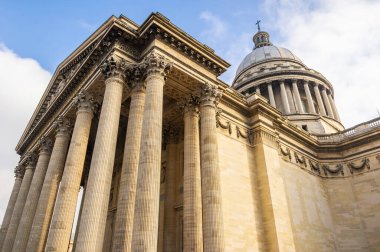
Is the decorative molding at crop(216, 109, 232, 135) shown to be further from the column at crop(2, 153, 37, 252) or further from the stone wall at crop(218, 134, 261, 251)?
the column at crop(2, 153, 37, 252)

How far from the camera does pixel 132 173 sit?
44.9 feet

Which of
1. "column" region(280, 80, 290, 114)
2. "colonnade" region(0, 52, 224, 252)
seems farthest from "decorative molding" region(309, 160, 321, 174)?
"colonnade" region(0, 52, 224, 252)

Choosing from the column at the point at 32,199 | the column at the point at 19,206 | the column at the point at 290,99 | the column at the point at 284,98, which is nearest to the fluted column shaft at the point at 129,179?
the column at the point at 32,199

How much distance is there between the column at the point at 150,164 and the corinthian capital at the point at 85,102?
4424 mm

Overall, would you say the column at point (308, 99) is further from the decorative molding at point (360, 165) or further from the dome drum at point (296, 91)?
the decorative molding at point (360, 165)

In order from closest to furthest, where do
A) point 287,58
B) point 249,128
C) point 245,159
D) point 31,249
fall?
point 31,249 → point 245,159 → point 249,128 → point 287,58

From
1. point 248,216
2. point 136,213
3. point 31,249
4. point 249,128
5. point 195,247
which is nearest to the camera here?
point 136,213

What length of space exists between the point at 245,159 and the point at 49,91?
16201 mm

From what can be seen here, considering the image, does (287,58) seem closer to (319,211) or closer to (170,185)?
(319,211)

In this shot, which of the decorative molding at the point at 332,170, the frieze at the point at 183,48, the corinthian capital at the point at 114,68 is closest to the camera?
the corinthian capital at the point at 114,68

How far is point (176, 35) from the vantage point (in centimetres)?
1644

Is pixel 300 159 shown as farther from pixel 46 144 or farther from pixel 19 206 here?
pixel 19 206

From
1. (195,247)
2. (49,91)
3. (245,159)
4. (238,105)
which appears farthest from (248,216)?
(49,91)

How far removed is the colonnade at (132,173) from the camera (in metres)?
12.3
